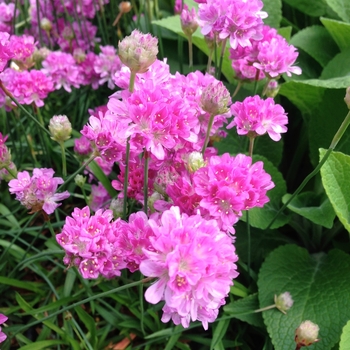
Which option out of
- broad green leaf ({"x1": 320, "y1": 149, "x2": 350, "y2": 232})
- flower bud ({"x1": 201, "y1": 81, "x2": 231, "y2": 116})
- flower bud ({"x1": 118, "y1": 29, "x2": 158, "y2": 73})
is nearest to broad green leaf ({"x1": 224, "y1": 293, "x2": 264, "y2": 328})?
broad green leaf ({"x1": 320, "y1": 149, "x2": 350, "y2": 232})

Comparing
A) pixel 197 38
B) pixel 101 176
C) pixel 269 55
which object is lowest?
pixel 101 176

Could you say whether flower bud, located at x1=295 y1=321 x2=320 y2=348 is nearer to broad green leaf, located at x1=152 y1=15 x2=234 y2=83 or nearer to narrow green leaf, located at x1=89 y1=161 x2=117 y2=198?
narrow green leaf, located at x1=89 y1=161 x2=117 y2=198

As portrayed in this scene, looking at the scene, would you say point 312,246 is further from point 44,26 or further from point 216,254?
point 44,26

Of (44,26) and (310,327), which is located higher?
(44,26)

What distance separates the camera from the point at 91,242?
0.81m

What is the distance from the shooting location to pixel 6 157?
3.27ft

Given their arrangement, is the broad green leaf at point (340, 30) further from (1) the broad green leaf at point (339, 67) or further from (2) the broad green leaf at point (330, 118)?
(2) the broad green leaf at point (330, 118)

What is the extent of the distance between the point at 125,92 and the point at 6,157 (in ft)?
1.22

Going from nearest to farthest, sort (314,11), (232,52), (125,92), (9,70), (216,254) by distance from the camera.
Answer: (216,254) < (125,92) < (232,52) < (9,70) < (314,11)

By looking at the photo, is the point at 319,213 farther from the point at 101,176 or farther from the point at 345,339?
the point at 101,176

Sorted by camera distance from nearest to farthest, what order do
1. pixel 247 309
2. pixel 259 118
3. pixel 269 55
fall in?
pixel 259 118, pixel 269 55, pixel 247 309

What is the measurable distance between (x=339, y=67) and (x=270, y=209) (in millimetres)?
505

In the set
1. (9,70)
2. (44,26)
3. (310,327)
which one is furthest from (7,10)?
(310,327)

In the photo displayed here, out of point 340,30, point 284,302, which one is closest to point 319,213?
point 284,302
